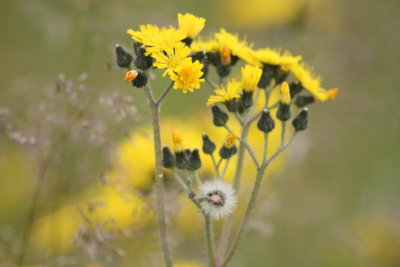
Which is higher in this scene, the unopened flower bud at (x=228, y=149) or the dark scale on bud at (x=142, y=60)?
the dark scale on bud at (x=142, y=60)

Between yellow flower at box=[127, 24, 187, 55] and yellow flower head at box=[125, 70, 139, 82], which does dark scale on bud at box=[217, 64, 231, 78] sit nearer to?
yellow flower at box=[127, 24, 187, 55]

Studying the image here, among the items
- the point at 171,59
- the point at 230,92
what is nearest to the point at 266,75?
the point at 230,92

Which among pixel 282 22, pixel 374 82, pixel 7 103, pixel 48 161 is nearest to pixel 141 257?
pixel 48 161

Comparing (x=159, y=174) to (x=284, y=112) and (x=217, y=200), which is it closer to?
(x=217, y=200)

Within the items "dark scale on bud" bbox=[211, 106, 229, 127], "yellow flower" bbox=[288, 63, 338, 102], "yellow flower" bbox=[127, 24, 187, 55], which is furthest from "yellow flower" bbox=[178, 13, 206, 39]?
"yellow flower" bbox=[288, 63, 338, 102]

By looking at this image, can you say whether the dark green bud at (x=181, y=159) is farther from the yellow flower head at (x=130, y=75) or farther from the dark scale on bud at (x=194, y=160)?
the yellow flower head at (x=130, y=75)

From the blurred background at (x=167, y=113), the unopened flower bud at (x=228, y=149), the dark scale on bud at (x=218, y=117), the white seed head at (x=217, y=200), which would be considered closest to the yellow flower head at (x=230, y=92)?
the dark scale on bud at (x=218, y=117)
